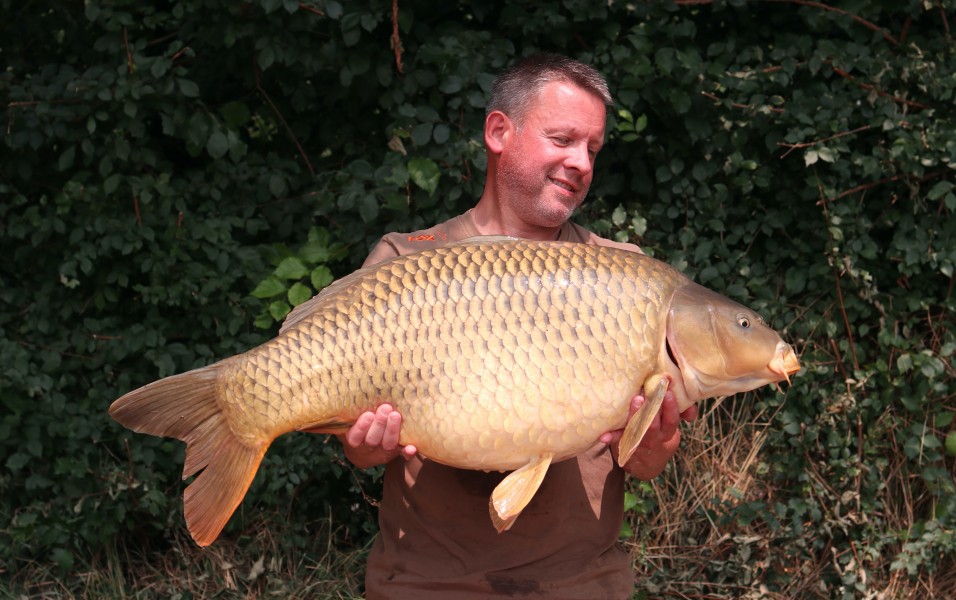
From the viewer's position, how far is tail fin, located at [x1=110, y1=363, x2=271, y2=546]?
1727mm

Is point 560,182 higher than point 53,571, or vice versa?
point 560,182

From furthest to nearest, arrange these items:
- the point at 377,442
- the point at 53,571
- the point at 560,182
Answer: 1. the point at 53,571
2. the point at 560,182
3. the point at 377,442

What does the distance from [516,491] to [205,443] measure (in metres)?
0.49

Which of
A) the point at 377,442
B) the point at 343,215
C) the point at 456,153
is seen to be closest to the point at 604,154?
the point at 456,153

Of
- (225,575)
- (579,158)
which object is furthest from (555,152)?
(225,575)

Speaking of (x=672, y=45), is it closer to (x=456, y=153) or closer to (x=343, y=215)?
(x=456, y=153)

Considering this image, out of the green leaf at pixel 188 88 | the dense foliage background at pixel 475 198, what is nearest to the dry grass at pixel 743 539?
the dense foliage background at pixel 475 198

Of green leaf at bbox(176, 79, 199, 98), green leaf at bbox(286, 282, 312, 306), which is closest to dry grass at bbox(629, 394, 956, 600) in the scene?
green leaf at bbox(286, 282, 312, 306)

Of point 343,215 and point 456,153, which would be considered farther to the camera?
point 343,215

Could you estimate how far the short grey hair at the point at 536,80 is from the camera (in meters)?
2.10

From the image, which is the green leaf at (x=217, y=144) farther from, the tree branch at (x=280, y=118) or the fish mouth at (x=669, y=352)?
the fish mouth at (x=669, y=352)

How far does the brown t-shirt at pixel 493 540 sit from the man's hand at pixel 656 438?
53 mm

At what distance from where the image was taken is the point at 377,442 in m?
1.72

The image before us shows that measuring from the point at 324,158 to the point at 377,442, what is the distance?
7.06 feet
